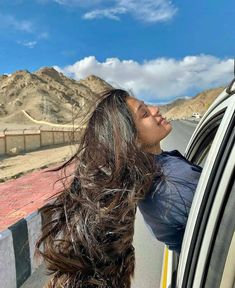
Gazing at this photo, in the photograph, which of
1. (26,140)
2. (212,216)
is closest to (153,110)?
(212,216)

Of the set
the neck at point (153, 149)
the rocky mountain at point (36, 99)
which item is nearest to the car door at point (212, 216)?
the neck at point (153, 149)

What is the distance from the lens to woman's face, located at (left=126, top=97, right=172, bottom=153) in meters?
2.39

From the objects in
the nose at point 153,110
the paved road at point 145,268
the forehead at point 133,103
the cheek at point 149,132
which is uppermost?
the forehead at point 133,103

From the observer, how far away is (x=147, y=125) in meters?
2.42

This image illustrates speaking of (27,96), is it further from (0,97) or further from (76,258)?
(76,258)

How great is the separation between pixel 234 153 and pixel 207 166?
13.9 inches

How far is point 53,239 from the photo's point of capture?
7.39ft

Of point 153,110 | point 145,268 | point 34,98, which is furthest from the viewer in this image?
point 34,98

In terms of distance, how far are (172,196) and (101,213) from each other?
351mm

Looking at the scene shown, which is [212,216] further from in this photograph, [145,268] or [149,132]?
[145,268]

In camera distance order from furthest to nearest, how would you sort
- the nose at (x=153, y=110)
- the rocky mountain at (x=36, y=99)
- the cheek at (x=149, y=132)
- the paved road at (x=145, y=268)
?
the rocky mountain at (x=36, y=99), the paved road at (x=145, y=268), the nose at (x=153, y=110), the cheek at (x=149, y=132)

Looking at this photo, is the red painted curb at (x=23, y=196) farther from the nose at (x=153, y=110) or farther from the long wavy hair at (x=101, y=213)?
the long wavy hair at (x=101, y=213)

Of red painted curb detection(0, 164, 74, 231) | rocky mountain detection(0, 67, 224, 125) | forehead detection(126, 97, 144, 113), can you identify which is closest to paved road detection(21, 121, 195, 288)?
red painted curb detection(0, 164, 74, 231)

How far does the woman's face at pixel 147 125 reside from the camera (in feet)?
7.83
